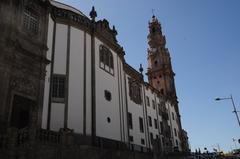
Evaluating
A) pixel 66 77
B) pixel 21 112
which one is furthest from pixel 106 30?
pixel 21 112

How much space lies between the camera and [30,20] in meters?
20.3

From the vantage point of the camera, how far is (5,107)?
1611 centimetres

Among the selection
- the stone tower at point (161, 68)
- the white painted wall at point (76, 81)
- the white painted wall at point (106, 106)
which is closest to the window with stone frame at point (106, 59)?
the white painted wall at point (106, 106)

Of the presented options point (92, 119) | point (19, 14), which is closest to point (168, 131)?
point (92, 119)

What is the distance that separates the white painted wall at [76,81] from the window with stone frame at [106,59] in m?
2.82

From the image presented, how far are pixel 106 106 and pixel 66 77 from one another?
519cm

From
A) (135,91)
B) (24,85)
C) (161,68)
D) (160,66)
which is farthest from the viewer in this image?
(160,66)

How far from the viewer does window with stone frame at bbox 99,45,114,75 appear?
2583cm

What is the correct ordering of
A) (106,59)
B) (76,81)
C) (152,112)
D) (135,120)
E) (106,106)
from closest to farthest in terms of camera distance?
(76,81) → (106,106) → (106,59) → (135,120) → (152,112)

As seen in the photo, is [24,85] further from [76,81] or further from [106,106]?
[106,106]

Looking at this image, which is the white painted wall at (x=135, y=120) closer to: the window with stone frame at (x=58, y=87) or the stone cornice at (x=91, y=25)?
the stone cornice at (x=91, y=25)

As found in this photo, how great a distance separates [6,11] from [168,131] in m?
34.0

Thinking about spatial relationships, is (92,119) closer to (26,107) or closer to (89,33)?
(26,107)

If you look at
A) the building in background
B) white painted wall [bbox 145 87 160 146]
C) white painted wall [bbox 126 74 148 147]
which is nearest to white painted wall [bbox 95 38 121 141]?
the building in background
